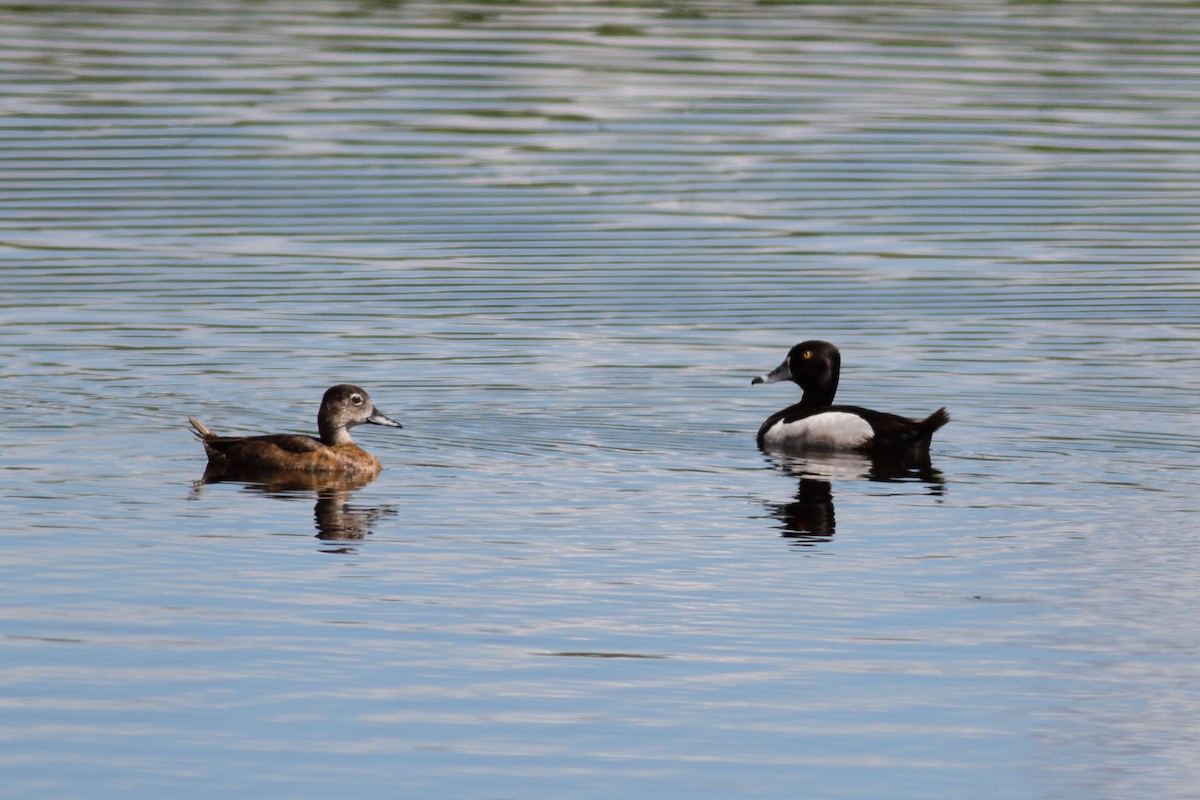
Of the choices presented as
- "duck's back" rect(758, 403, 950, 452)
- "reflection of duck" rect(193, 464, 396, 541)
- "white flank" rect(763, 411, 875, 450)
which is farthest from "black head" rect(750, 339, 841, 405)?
"reflection of duck" rect(193, 464, 396, 541)

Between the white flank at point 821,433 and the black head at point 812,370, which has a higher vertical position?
the black head at point 812,370

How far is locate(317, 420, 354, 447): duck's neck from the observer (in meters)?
14.9

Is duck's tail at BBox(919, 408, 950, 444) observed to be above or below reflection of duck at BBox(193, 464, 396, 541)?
above

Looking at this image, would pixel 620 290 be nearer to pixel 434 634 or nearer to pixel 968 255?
pixel 968 255

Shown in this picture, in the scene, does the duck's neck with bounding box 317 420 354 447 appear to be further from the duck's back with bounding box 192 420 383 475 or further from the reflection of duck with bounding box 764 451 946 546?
the reflection of duck with bounding box 764 451 946 546

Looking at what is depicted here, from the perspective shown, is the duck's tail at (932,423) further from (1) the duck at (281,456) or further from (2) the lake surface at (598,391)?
(1) the duck at (281,456)

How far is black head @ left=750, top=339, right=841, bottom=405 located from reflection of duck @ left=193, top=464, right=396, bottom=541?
11.6 ft

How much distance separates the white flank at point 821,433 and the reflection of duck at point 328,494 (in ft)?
9.00

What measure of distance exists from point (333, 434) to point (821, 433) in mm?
3026

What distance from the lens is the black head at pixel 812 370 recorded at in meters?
16.7

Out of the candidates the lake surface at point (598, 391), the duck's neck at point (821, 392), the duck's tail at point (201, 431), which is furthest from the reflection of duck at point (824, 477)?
the duck's tail at point (201, 431)

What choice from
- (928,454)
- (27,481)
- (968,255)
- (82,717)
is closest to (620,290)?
(968,255)

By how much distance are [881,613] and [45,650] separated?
3.40m

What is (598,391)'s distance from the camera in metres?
16.6
